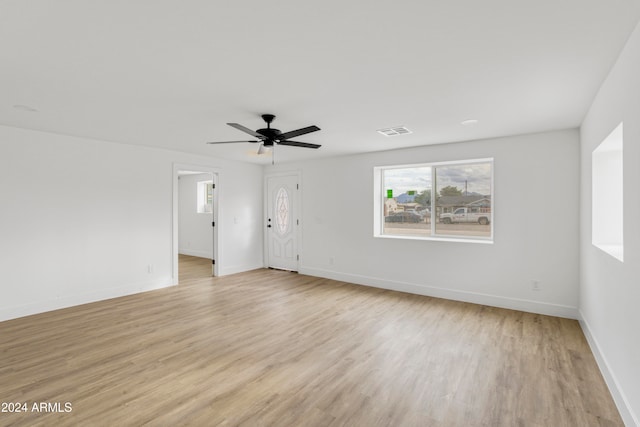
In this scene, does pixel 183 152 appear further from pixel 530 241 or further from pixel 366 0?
pixel 530 241

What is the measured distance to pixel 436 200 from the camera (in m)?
5.21

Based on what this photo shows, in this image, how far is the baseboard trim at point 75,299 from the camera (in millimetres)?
4020

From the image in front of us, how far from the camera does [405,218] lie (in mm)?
5574

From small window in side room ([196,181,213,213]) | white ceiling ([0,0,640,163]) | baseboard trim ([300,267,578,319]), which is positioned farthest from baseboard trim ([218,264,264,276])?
white ceiling ([0,0,640,163])

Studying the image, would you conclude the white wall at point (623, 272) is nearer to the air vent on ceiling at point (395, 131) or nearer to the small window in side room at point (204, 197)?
the air vent on ceiling at point (395, 131)

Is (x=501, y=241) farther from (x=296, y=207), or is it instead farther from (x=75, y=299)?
(x=75, y=299)

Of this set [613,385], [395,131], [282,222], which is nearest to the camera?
[613,385]

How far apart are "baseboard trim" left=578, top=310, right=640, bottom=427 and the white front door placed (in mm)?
5005

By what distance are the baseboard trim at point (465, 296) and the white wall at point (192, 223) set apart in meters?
4.12

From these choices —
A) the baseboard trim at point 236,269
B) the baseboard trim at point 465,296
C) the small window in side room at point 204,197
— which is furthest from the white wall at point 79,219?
the baseboard trim at point 465,296

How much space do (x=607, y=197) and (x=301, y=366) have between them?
3.41m

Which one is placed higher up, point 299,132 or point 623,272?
point 299,132

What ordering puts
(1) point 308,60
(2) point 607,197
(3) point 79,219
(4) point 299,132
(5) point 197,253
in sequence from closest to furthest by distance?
(1) point 308,60 < (2) point 607,197 < (4) point 299,132 < (3) point 79,219 < (5) point 197,253

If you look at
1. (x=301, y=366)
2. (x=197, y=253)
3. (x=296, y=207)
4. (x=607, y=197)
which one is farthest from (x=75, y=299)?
(x=607, y=197)
